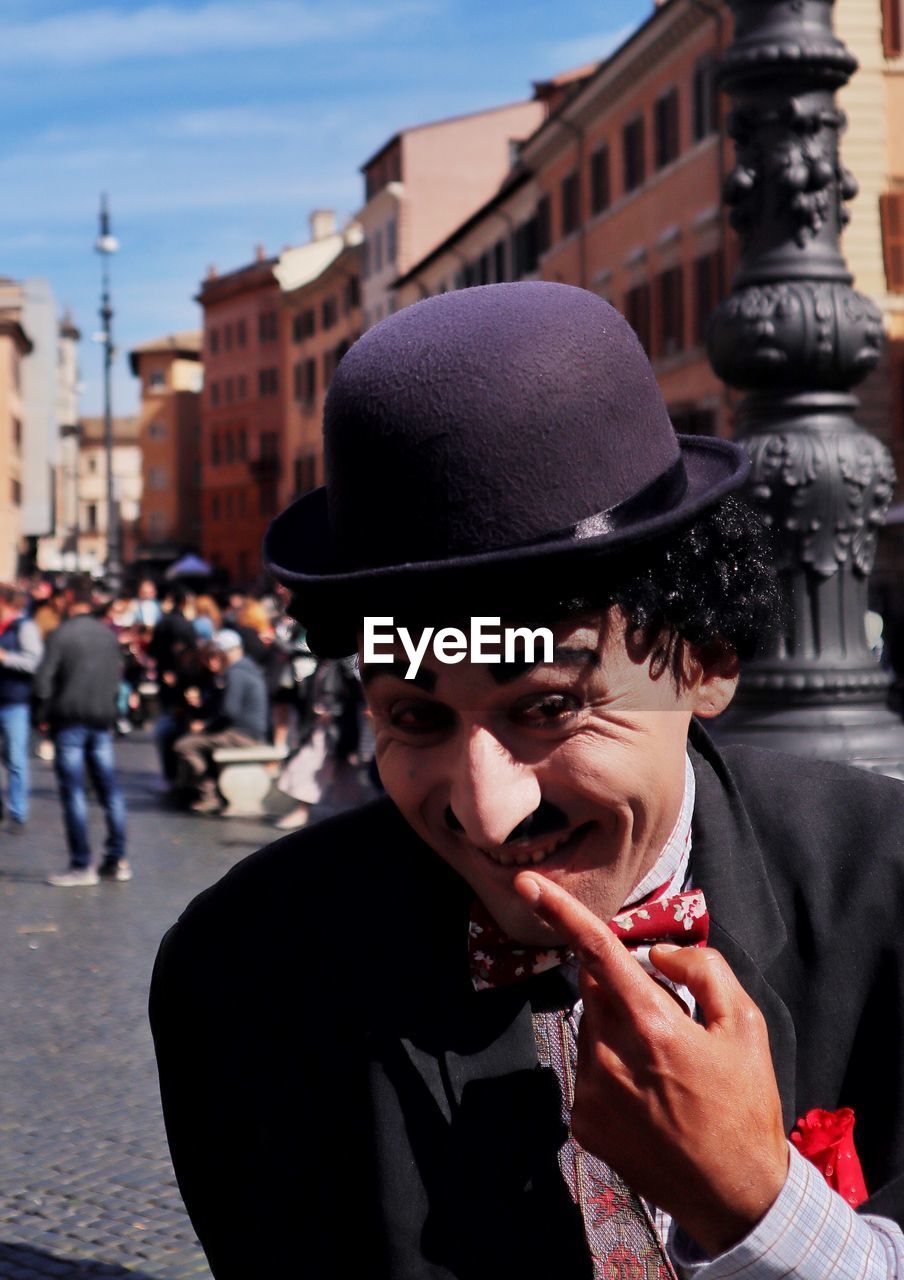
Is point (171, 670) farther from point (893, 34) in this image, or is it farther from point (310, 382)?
point (310, 382)

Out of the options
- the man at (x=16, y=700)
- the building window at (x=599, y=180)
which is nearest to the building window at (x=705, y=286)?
the building window at (x=599, y=180)

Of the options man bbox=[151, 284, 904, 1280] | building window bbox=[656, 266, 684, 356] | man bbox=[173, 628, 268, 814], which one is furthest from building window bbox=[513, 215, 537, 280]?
man bbox=[151, 284, 904, 1280]

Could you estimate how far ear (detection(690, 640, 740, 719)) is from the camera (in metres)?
1.74

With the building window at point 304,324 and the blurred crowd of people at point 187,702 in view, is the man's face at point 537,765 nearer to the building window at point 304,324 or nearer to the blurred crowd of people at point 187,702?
the blurred crowd of people at point 187,702

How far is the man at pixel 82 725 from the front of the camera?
436 inches

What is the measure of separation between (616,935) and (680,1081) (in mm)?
182

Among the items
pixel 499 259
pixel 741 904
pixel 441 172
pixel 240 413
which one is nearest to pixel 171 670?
pixel 741 904

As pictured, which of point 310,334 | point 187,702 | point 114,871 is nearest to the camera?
point 114,871

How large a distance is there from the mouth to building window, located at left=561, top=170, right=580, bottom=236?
3709 cm

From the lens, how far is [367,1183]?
1623 millimetres

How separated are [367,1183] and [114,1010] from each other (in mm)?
6064

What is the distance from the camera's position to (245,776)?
47.2ft

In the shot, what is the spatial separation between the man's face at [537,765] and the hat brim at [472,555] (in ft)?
0.30

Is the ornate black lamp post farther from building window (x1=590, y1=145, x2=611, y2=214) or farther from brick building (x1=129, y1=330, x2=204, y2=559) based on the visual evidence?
brick building (x1=129, y1=330, x2=204, y2=559)
